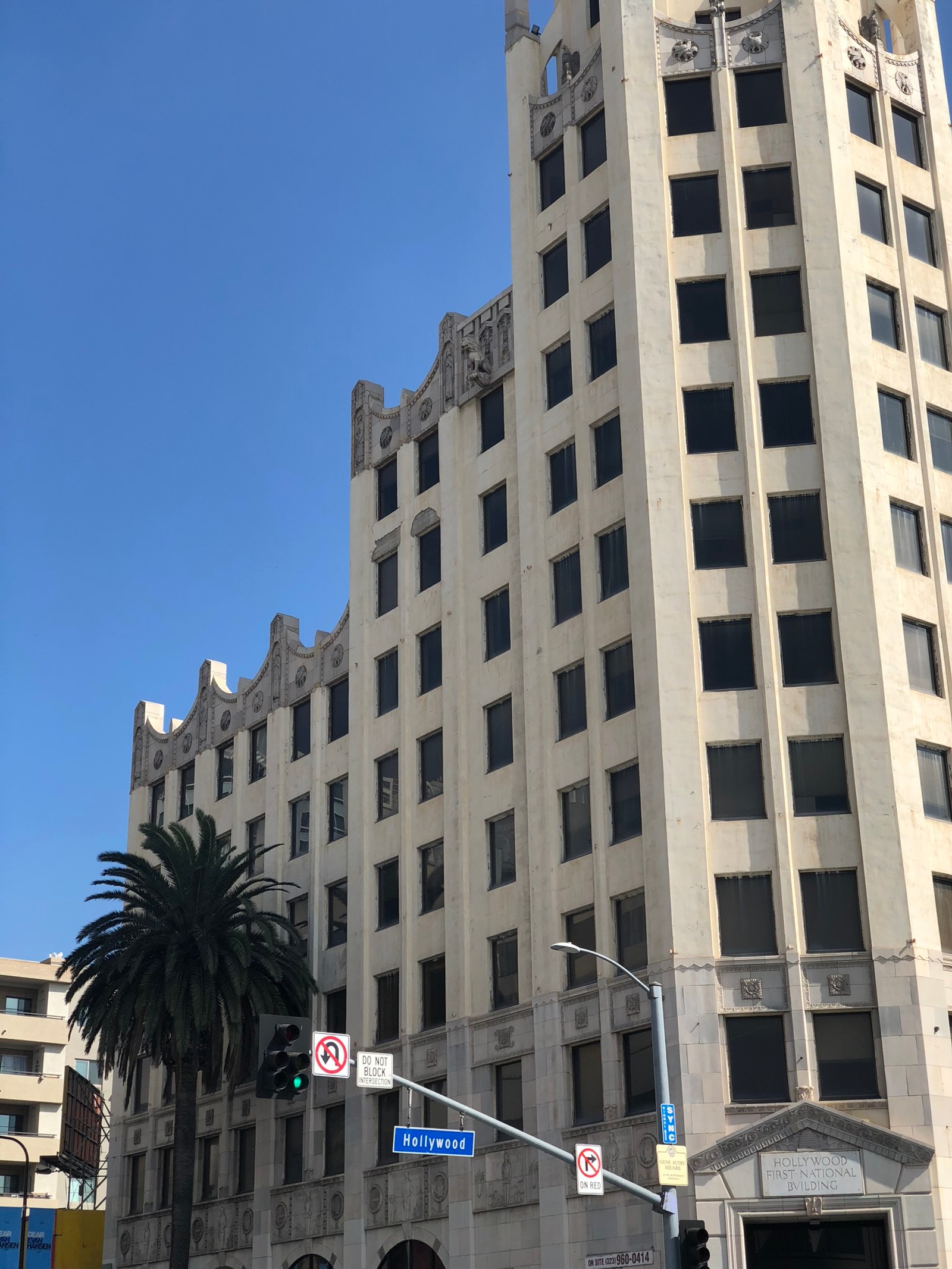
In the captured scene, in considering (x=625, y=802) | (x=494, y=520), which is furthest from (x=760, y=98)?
Answer: (x=625, y=802)

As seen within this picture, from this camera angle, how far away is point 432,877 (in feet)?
173

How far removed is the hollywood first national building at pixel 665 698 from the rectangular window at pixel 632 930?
13 cm

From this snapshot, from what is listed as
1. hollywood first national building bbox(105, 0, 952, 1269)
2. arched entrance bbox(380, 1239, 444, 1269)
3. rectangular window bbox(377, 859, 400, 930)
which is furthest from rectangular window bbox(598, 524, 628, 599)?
arched entrance bbox(380, 1239, 444, 1269)

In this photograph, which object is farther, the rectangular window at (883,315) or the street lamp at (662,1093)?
the rectangular window at (883,315)

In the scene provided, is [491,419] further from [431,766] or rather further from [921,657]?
[921,657]

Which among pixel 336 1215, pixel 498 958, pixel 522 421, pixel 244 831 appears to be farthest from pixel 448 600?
pixel 336 1215

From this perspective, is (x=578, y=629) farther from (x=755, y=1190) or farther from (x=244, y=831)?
(x=244, y=831)

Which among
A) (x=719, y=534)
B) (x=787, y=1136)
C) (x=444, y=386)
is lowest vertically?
(x=787, y=1136)

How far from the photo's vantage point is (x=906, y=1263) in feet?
124

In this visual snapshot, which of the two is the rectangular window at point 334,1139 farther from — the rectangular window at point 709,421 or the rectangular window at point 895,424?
the rectangular window at point 895,424

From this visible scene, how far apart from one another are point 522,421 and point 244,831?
22708 millimetres

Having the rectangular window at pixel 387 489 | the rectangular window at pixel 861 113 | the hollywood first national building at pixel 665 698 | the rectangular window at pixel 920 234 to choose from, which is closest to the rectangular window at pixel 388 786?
the hollywood first national building at pixel 665 698

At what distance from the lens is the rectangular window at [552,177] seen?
53.3m

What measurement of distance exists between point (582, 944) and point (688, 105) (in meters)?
25.9
